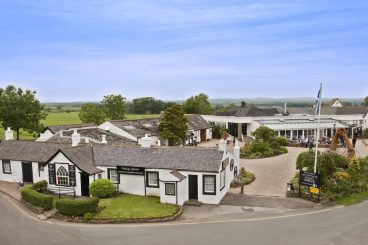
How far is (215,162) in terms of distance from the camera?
2603 cm

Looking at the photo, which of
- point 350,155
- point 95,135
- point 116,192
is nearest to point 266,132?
point 350,155

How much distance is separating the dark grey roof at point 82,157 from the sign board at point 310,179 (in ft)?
52.0

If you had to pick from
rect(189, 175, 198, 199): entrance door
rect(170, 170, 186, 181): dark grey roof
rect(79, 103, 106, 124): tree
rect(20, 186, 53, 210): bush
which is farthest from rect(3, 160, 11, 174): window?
rect(79, 103, 106, 124): tree

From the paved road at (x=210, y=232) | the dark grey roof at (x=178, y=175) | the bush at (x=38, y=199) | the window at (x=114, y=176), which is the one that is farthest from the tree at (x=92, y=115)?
the paved road at (x=210, y=232)

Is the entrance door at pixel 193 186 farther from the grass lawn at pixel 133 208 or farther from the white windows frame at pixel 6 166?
the white windows frame at pixel 6 166

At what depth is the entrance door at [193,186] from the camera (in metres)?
26.1

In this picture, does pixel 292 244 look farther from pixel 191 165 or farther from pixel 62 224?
pixel 62 224

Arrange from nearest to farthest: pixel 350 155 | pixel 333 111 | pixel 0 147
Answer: pixel 0 147
pixel 350 155
pixel 333 111

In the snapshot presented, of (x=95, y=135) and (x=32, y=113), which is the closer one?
(x=95, y=135)

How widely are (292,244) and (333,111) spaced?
6484 centimetres

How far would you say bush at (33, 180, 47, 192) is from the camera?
28173 mm

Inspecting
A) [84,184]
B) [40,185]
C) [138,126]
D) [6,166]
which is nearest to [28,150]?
[6,166]

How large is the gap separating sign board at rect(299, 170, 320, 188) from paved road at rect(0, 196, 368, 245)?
10.5 feet

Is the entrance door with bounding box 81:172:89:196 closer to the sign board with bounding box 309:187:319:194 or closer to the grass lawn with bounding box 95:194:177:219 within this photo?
the grass lawn with bounding box 95:194:177:219
